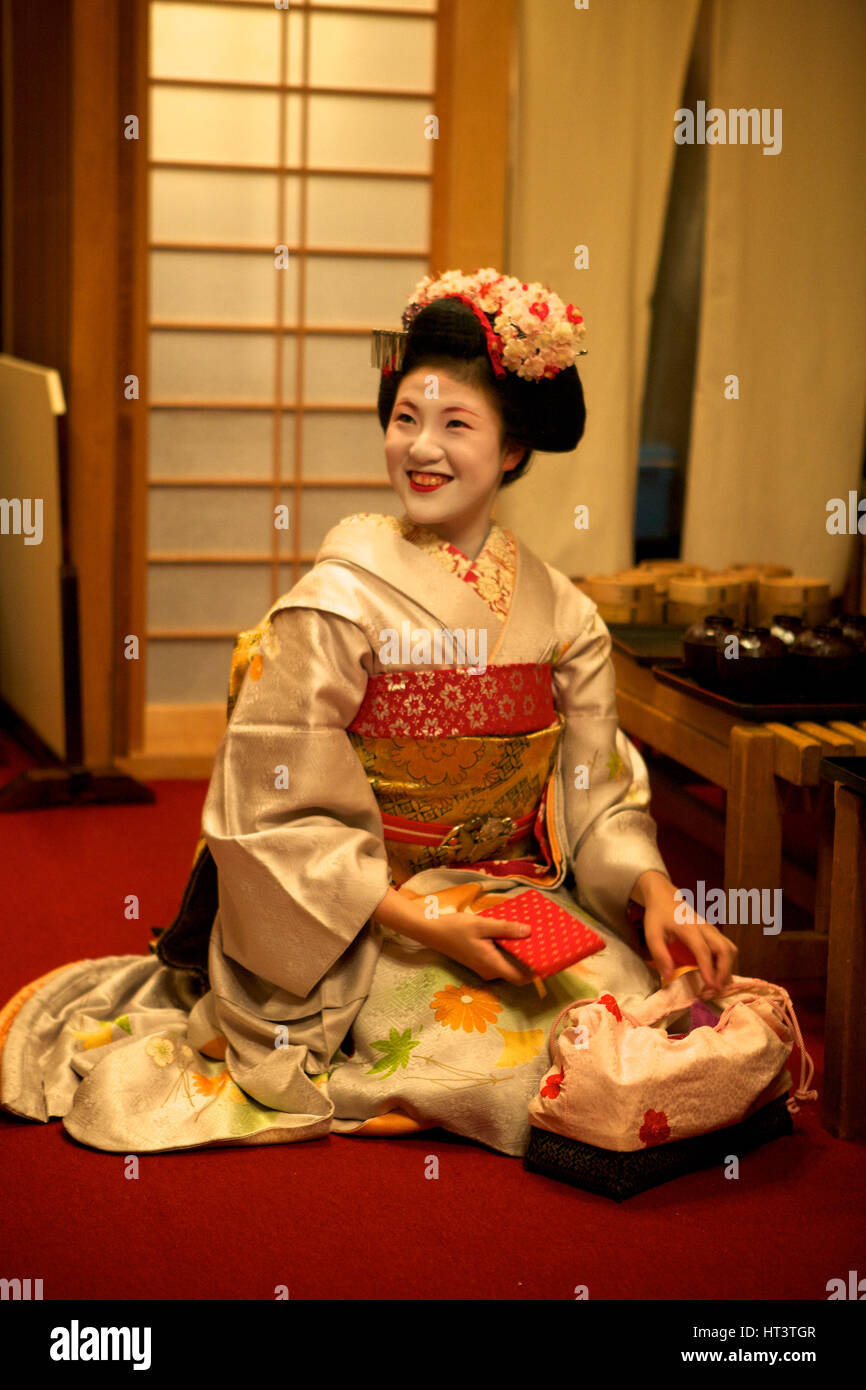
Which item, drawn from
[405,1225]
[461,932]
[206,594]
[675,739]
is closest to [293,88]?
[206,594]

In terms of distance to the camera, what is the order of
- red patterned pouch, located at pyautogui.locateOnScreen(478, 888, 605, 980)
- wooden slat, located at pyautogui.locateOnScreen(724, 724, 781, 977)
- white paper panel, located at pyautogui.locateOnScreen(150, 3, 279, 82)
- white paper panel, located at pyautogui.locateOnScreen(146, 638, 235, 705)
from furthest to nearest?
1. white paper panel, located at pyautogui.locateOnScreen(146, 638, 235, 705)
2. white paper panel, located at pyautogui.locateOnScreen(150, 3, 279, 82)
3. wooden slat, located at pyautogui.locateOnScreen(724, 724, 781, 977)
4. red patterned pouch, located at pyautogui.locateOnScreen(478, 888, 605, 980)

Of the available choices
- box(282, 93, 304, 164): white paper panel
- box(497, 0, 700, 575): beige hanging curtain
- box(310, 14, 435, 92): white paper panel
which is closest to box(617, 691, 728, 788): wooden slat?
box(497, 0, 700, 575): beige hanging curtain

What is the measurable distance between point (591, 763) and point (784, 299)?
2.98m

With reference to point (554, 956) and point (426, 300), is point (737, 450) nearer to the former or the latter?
point (426, 300)

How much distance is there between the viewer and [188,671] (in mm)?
4984

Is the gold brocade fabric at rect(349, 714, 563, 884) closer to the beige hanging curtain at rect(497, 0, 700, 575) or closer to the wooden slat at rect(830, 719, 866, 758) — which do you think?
the wooden slat at rect(830, 719, 866, 758)

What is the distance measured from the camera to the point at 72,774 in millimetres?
4309

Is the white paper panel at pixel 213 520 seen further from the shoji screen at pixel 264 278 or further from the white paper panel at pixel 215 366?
the white paper panel at pixel 215 366

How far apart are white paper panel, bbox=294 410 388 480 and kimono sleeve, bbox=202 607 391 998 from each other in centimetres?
262

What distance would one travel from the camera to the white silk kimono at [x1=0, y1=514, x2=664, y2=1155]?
7.49 ft

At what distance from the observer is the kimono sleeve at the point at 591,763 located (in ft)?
8.44

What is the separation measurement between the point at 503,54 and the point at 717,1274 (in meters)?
3.80

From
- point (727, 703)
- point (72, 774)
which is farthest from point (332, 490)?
point (727, 703)

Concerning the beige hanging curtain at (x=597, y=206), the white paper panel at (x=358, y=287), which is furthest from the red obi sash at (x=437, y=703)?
the white paper panel at (x=358, y=287)
